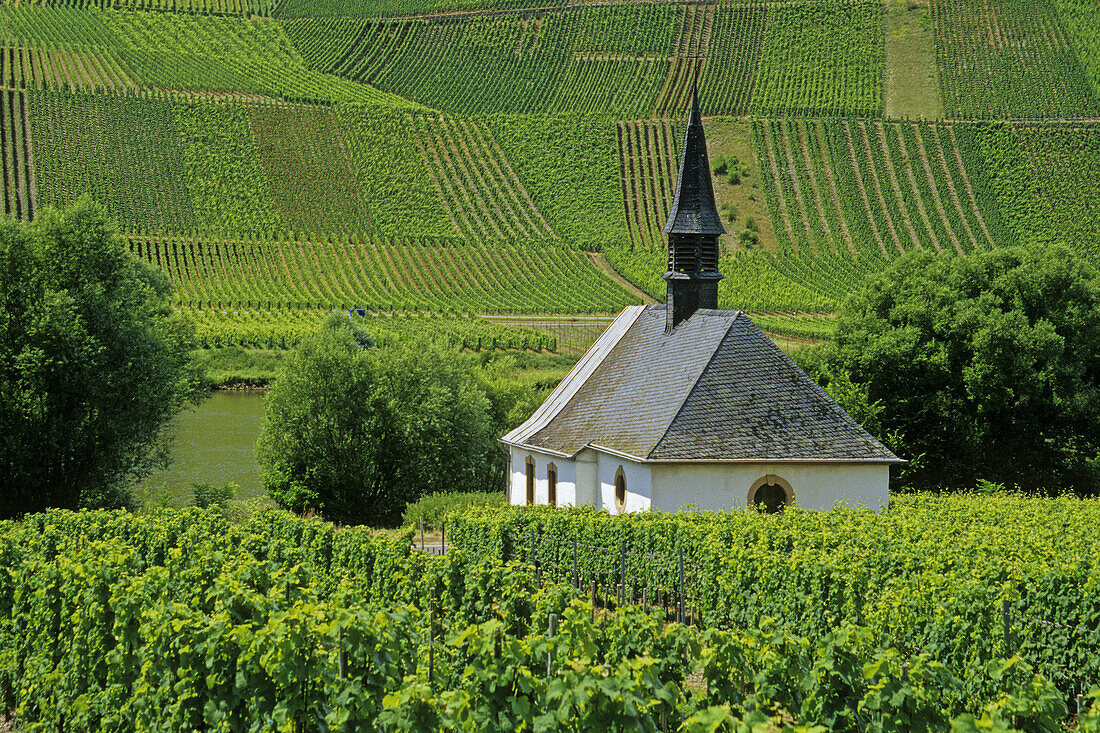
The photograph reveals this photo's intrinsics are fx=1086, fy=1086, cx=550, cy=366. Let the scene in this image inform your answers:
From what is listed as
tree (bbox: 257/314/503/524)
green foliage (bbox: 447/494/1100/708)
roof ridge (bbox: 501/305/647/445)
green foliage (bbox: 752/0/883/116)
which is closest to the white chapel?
roof ridge (bbox: 501/305/647/445)

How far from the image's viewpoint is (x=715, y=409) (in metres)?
25.9

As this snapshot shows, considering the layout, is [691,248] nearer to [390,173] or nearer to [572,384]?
[572,384]

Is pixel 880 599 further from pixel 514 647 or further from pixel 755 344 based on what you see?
pixel 755 344

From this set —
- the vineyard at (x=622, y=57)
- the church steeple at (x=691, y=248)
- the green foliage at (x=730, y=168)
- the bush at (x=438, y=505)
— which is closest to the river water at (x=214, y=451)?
the bush at (x=438, y=505)

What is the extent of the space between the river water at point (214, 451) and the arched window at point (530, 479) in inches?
519

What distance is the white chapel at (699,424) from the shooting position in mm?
24953

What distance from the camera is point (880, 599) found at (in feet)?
47.6

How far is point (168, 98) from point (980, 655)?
12004 cm

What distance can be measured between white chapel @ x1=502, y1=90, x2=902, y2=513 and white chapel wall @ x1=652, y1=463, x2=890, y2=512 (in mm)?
23

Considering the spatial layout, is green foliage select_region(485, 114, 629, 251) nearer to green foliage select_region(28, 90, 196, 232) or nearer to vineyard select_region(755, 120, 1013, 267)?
vineyard select_region(755, 120, 1013, 267)

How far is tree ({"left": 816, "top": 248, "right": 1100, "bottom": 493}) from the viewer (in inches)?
1532

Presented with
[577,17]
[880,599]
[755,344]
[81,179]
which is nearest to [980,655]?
[880,599]

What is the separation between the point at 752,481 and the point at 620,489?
3466 millimetres

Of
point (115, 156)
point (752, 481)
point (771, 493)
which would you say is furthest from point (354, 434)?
point (115, 156)
